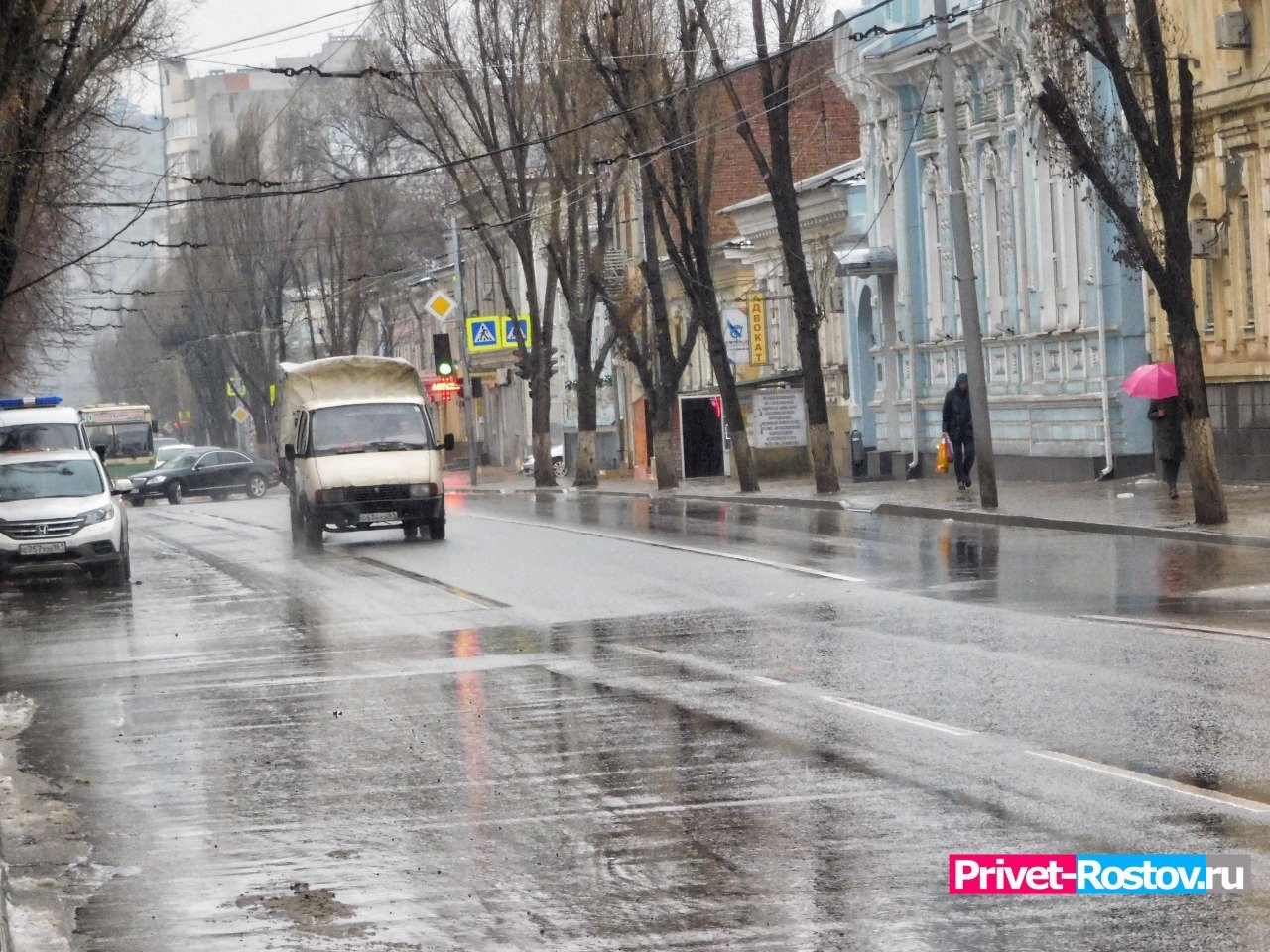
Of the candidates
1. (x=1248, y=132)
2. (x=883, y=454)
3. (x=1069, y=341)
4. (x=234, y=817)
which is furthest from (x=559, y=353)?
(x=234, y=817)

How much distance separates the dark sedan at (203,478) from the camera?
197 ft

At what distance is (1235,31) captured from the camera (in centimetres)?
3027

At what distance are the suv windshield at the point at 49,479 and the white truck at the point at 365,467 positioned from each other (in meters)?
4.08

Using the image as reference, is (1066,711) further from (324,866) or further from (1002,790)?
(324,866)

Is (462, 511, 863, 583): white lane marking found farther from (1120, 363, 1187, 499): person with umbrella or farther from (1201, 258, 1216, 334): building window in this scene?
(1201, 258, 1216, 334): building window

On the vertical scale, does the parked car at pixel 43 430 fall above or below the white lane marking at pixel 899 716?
above

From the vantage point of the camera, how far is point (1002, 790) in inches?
337

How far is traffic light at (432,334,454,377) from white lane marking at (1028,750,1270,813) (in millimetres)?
44235

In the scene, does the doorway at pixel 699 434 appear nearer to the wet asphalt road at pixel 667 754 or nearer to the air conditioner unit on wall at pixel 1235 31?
the air conditioner unit on wall at pixel 1235 31

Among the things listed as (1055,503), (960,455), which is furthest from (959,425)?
(1055,503)

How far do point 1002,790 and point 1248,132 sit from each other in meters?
24.3

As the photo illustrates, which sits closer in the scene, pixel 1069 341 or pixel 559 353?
pixel 1069 341

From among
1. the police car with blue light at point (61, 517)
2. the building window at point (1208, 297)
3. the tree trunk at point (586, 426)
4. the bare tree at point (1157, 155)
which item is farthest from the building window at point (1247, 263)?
the tree trunk at point (586, 426)

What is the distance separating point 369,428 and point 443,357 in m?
23.9
